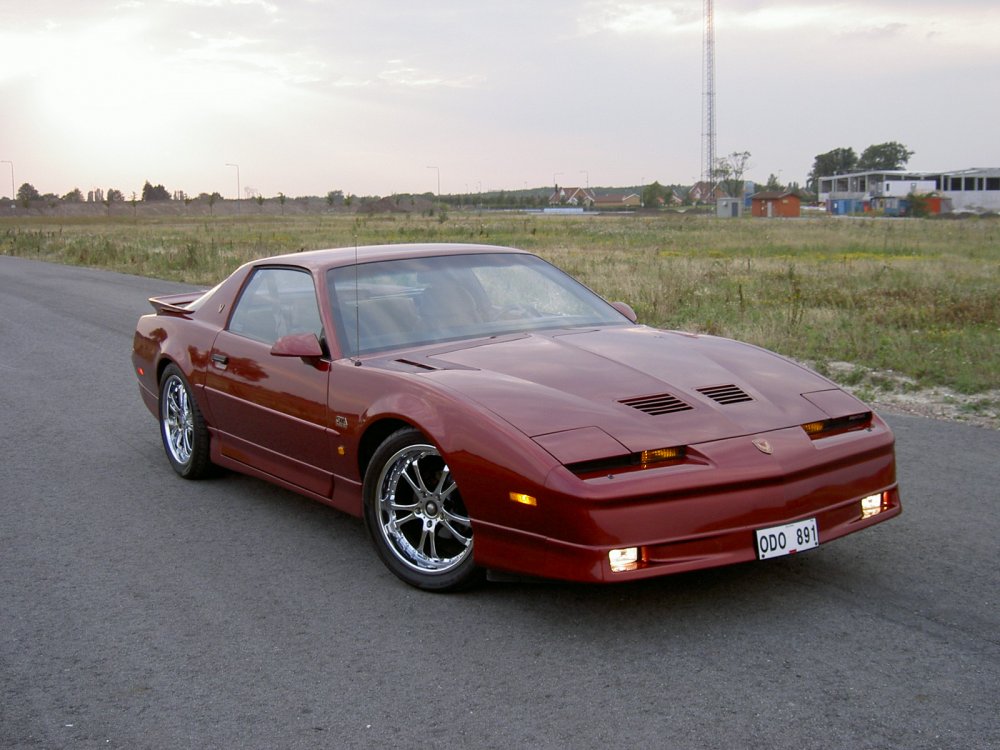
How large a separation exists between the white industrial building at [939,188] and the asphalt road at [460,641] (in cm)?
9494

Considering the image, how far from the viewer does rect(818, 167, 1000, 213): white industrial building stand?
101938 millimetres

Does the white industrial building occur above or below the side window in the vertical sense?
above

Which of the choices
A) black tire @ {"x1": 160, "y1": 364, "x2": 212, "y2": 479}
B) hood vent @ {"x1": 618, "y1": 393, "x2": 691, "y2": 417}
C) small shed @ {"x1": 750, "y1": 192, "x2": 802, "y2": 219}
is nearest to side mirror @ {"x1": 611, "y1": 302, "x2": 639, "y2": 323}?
hood vent @ {"x1": 618, "y1": 393, "x2": 691, "y2": 417}

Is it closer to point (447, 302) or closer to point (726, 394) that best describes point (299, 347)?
point (447, 302)

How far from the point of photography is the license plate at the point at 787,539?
12.3 feet

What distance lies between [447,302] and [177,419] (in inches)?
81.4

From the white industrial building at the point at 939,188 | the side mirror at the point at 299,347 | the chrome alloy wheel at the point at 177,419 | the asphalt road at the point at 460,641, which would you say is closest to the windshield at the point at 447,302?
the side mirror at the point at 299,347

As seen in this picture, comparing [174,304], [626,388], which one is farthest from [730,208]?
[626,388]

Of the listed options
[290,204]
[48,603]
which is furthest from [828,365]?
[290,204]

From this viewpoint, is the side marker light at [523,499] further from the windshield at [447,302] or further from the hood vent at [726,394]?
the windshield at [447,302]

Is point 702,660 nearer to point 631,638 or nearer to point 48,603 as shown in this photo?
point 631,638

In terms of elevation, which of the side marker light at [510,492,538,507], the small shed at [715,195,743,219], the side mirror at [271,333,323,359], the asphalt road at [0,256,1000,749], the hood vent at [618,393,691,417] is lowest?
the asphalt road at [0,256,1000,749]

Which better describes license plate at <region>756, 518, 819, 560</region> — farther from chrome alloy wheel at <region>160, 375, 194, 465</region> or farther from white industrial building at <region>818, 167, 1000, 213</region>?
white industrial building at <region>818, 167, 1000, 213</region>

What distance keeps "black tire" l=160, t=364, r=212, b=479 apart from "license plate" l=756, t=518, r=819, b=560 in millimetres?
3345
